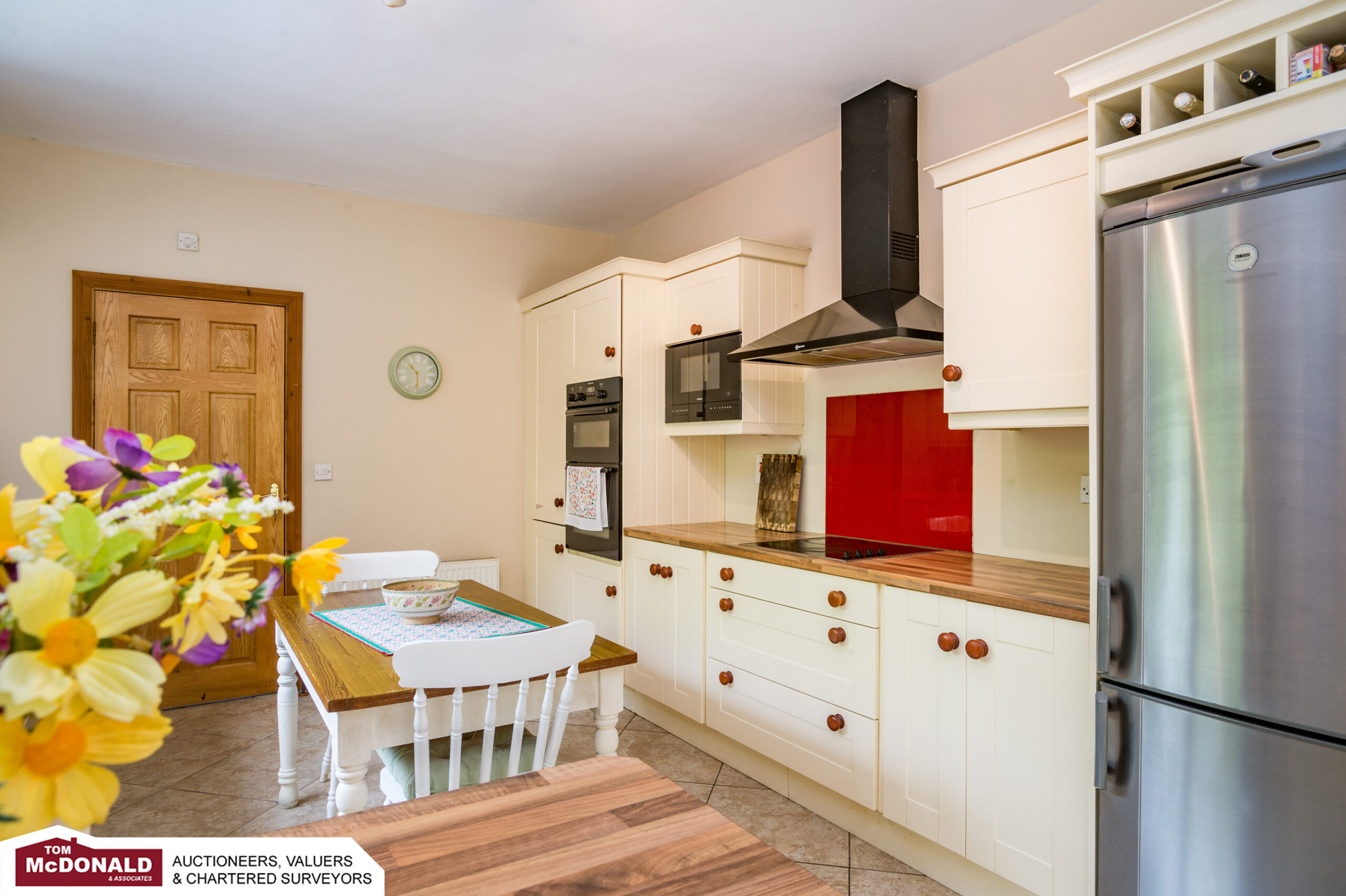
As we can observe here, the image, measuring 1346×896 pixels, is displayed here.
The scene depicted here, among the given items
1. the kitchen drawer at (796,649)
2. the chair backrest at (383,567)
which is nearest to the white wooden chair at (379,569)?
the chair backrest at (383,567)

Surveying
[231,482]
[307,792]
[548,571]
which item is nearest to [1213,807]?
[231,482]

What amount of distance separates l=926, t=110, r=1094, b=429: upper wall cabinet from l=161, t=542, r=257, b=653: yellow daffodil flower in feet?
6.74

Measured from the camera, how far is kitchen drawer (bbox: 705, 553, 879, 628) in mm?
2402

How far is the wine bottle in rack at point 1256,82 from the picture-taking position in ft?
5.16

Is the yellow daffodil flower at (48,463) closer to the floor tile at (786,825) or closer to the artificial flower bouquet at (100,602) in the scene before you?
the artificial flower bouquet at (100,602)

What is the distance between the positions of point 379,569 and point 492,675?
1.53 metres

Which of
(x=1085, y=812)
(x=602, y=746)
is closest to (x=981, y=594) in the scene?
(x=1085, y=812)

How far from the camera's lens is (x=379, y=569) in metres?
2.96

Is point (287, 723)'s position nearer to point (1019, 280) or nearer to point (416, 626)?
point (416, 626)

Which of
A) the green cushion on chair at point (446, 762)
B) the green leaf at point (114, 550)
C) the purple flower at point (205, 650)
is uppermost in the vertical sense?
the green leaf at point (114, 550)

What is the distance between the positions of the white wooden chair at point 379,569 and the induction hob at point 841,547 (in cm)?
124

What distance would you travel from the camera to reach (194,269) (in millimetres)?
3895

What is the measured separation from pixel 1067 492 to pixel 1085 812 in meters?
1.01

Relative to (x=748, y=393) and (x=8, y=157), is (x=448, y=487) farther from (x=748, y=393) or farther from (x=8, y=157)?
(x=8, y=157)
